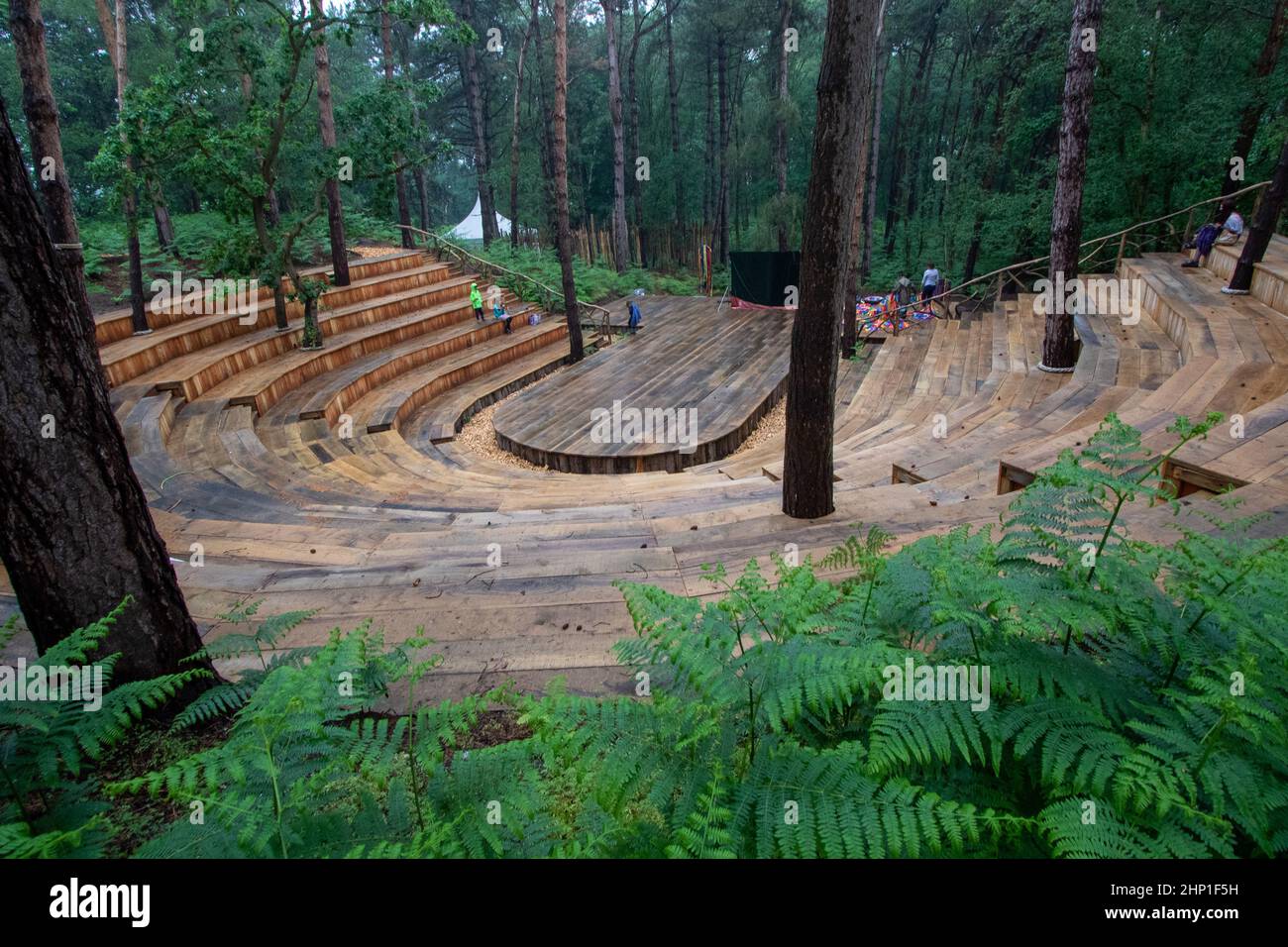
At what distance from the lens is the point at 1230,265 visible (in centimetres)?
993

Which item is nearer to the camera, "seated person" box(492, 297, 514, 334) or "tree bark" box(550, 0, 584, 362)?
"tree bark" box(550, 0, 584, 362)

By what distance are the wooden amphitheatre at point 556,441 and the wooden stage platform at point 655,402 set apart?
0.27ft

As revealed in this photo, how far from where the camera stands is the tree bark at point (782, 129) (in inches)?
737

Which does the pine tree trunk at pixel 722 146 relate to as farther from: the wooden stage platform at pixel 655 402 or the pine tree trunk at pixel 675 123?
the wooden stage platform at pixel 655 402

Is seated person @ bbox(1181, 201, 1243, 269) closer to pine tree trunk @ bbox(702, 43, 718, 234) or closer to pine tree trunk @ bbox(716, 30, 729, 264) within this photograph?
pine tree trunk @ bbox(716, 30, 729, 264)

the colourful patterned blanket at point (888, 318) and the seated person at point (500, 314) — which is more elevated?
the seated person at point (500, 314)

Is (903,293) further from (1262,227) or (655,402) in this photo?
(655,402)

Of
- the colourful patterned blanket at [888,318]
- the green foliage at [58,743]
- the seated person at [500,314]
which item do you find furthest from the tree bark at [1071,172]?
the seated person at [500,314]

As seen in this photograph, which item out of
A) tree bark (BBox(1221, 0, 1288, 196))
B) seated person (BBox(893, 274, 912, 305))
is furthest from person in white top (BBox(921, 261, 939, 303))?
tree bark (BBox(1221, 0, 1288, 196))

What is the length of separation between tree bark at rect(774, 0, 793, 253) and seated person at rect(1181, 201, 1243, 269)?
399 inches

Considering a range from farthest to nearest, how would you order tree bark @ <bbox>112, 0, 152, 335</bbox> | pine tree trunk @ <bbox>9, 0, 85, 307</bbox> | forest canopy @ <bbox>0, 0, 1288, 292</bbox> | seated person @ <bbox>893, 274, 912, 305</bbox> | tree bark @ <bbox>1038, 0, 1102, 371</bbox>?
seated person @ <bbox>893, 274, 912, 305</bbox>, forest canopy @ <bbox>0, 0, 1288, 292</bbox>, tree bark @ <bbox>112, 0, 152, 335</bbox>, tree bark @ <bbox>1038, 0, 1102, 371</bbox>, pine tree trunk @ <bbox>9, 0, 85, 307</bbox>

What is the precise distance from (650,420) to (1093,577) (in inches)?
343

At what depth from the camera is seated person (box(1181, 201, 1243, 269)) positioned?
35.9 ft
